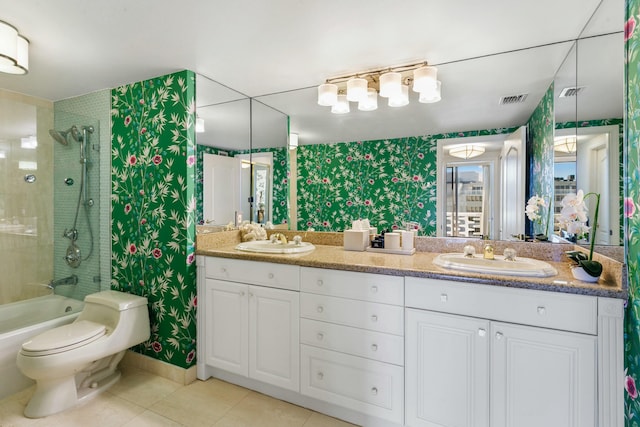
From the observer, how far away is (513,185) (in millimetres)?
1804

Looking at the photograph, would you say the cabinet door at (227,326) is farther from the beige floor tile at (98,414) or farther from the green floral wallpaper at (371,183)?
the green floral wallpaper at (371,183)

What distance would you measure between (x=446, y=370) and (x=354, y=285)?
57 cm

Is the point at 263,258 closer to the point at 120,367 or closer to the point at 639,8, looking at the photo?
the point at 120,367

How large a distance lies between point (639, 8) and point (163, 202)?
2582 millimetres

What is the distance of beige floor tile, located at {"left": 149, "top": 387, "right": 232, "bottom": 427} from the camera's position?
1.72 m

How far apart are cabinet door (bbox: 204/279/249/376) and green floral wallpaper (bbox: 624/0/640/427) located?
5.93ft

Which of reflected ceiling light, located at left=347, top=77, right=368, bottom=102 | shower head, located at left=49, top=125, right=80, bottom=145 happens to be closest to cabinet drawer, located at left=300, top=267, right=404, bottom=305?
reflected ceiling light, located at left=347, top=77, right=368, bottom=102

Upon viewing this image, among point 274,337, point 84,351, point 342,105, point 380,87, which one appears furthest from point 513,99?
point 84,351

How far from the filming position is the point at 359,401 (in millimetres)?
1612

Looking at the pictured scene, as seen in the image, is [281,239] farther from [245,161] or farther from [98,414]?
[98,414]

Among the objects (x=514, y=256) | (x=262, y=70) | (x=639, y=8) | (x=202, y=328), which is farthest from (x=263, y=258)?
(x=639, y=8)

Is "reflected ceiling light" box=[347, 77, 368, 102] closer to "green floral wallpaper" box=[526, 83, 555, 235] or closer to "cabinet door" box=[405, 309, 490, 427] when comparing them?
"green floral wallpaper" box=[526, 83, 555, 235]

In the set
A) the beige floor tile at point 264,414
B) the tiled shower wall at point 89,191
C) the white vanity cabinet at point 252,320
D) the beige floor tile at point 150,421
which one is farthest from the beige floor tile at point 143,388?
the tiled shower wall at point 89,191

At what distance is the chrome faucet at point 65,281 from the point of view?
2.57 m
